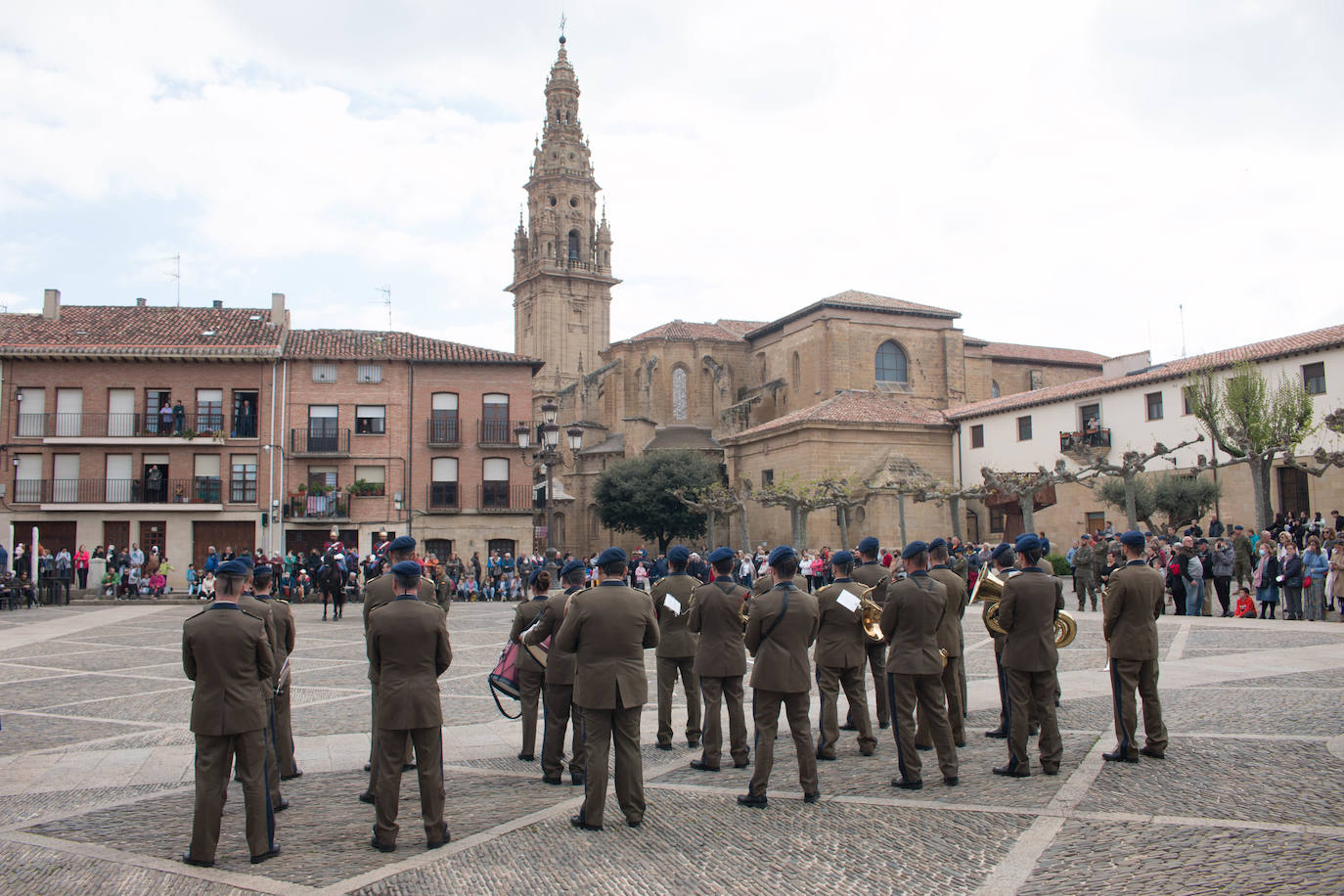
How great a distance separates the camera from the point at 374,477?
36781 mm

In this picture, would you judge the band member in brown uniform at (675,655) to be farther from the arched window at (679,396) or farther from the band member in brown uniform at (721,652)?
the arched window at (679,396)

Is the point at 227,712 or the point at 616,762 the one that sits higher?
the point at 227,712

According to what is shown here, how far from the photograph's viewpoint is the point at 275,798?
271 inches

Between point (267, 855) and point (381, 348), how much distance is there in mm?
33092

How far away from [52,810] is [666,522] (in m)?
43.6

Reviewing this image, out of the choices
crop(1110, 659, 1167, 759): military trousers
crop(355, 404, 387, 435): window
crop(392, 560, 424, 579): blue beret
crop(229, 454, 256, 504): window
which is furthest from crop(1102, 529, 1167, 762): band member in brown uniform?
crop(229, 454, 256, 504): window

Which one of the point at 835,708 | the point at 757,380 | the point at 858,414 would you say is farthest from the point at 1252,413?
the point at 757,380

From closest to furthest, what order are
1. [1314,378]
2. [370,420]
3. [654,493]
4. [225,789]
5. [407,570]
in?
1. [225,789]
2. [407,570]
3. [1314,378]
4. [370,420]
5. [654,493]

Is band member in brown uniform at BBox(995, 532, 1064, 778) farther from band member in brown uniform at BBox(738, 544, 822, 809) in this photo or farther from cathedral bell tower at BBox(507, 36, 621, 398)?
cathedral bell tower at BBox(507, 36, 621, 398)

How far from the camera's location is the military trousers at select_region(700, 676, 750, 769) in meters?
8.10

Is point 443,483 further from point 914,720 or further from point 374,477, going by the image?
point 914,720

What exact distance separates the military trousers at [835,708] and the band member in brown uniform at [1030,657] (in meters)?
1.18

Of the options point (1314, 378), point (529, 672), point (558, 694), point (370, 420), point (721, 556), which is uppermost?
point (370, 420)

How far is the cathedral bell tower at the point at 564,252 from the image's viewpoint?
74375 millimetres
